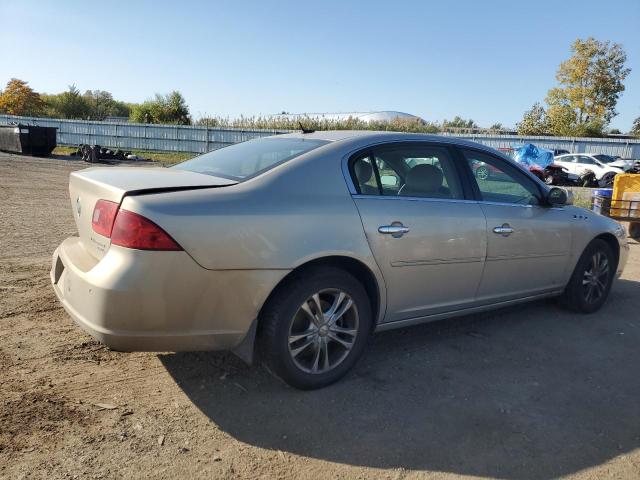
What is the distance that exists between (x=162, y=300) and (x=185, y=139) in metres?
31.4

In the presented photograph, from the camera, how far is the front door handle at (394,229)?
3242mm

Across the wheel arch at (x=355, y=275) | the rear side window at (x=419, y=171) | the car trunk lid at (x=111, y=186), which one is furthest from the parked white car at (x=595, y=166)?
the car trunk lid at (x=111, y=186)

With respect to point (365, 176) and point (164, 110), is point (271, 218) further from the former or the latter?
point (164, 110)

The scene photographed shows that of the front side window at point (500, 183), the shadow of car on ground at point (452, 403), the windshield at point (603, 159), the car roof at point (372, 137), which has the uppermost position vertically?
the windshield at point (603, 159)

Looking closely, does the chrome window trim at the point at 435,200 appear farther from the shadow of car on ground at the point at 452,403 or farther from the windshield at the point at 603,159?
the windshield at the point at 603,159

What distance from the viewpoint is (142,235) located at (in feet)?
8.29

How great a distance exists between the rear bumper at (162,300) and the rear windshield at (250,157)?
73 centimetres

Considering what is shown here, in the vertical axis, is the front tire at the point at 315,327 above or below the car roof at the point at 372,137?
below

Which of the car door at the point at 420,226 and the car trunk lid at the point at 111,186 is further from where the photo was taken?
the car door at the point at 420,226

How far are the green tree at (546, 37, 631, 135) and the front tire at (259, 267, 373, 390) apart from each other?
4845 centimetres

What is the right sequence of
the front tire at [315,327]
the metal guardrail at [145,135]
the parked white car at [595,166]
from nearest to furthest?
1. the front tire at [315,327]
2. the parked white car at [595,166]
3. the metal guardrail at [145,135]

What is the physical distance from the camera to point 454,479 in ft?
7.88

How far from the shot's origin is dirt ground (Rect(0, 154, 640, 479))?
2461mm

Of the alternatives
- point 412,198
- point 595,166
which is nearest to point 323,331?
point 412,198
